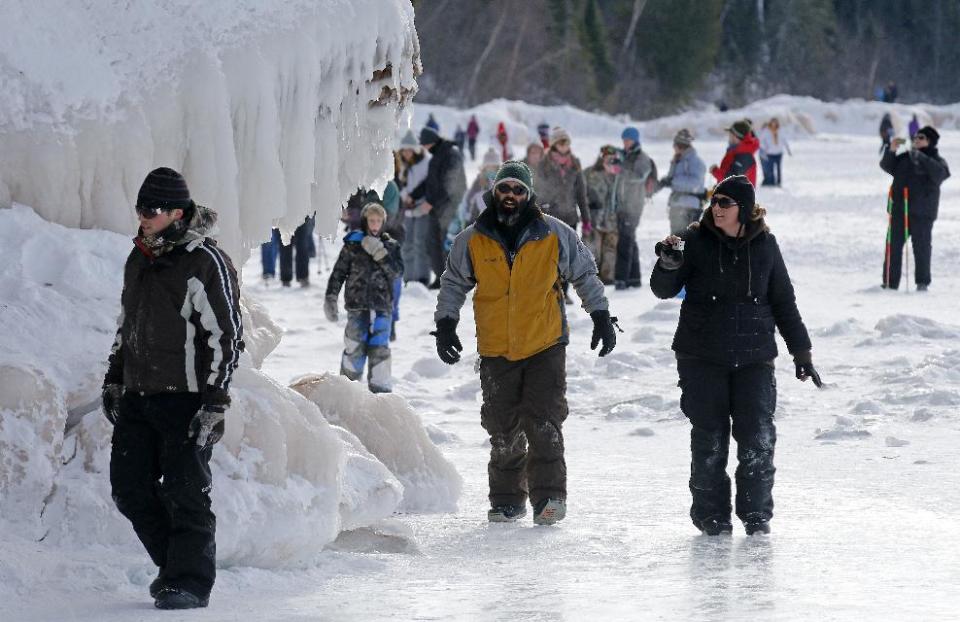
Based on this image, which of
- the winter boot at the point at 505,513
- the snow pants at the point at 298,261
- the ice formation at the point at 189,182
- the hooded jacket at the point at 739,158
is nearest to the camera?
the ice formation at the point at 189,182

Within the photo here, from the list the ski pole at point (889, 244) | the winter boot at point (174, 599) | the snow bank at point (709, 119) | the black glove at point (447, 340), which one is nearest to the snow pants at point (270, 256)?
the ski pole at point (889, 244)

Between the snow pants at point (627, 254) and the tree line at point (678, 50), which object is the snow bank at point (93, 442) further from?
the tree line at point (678, 50)

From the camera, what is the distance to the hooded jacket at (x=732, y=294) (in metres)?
6.62

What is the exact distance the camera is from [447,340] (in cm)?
711

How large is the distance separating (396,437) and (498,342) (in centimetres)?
79

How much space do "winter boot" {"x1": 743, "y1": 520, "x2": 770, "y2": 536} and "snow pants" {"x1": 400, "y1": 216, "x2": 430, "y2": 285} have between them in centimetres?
989

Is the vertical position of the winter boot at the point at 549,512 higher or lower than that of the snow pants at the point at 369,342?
lower

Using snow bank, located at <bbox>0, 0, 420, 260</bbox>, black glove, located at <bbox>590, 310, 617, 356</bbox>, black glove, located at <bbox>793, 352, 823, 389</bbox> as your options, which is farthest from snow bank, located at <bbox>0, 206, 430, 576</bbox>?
black glove, located at <bbox>793, 352, 823, 389</bbox>

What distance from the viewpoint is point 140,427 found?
17.5ft

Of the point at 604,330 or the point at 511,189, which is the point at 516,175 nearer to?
the point at 511,189

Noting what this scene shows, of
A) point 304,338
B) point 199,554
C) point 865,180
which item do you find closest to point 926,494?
point 199,554

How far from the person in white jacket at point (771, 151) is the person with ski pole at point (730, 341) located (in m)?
25.9

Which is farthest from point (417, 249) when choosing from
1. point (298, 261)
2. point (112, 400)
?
point (112, 400)

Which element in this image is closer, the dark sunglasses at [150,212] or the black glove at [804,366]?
the dark sunglasses at [150,212]
